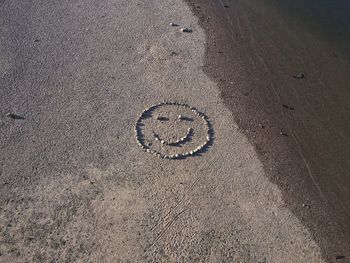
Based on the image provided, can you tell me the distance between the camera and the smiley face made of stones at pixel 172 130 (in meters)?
18.3

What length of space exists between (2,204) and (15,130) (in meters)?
3.65

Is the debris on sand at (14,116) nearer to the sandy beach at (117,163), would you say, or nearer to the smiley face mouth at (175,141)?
the sandy beach at (117,163)

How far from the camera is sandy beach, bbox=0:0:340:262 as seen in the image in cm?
1523

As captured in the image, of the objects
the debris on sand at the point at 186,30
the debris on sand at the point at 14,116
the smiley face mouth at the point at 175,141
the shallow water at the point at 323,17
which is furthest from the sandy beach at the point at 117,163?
the shallow water at the point at 323,17

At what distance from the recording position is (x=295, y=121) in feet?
67.4

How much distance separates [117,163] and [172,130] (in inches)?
113

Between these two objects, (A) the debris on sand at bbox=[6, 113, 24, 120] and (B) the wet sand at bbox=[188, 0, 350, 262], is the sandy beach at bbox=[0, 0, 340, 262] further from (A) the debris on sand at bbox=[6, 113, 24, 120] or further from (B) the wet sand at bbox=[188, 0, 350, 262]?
(B) the wet sand at bbox=[188, 0, 350, 262]

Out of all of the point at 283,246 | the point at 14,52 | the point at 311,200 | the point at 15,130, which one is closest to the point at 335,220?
the point at 311,200

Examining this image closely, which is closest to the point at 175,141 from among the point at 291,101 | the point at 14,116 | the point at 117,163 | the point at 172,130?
the point at 172,130

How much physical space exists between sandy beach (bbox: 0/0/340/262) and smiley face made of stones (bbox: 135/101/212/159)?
15cm

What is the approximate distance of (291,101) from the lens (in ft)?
70.3

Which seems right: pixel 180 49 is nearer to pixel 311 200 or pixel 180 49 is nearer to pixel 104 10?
pixel 104 10

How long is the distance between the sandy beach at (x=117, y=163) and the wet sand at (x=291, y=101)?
0.61 metres

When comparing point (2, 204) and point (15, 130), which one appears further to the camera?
point (15, 130)
